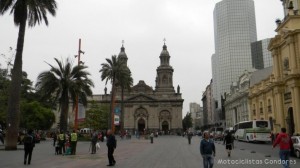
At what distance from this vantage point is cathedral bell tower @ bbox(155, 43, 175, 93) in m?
95.2

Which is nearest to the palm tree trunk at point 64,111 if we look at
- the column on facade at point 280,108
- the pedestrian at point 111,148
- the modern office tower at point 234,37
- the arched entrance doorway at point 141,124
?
the pedestrian at point 111,148

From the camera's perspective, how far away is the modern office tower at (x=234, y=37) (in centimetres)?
11875

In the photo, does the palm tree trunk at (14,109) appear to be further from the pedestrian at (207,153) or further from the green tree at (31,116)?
the green tree at (31,116)

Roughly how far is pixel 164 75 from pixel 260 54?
143 feet

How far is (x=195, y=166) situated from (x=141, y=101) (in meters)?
80.8

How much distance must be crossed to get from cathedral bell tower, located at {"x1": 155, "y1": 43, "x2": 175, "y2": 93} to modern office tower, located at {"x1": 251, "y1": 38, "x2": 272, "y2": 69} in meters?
39.1

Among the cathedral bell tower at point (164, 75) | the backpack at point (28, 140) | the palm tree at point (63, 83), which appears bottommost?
the backpack at point (28, 140)

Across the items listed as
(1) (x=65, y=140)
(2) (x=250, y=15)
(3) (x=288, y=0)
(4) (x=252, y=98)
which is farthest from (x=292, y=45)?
(2) (x=250, y=15)

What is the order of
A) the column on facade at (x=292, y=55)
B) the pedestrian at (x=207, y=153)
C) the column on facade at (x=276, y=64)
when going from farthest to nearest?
the column on facade at (x=276, y=64) → the column on facade at (x=292, y=55) → the pedestrian at (x=207, y=153)

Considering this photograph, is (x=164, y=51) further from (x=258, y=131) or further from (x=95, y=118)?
(x=258, y=131)

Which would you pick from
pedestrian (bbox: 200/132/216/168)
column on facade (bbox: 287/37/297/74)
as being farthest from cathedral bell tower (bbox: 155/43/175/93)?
pedestrian (bbox: 200/132/216/168)

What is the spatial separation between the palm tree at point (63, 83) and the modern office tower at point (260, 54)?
9459cm

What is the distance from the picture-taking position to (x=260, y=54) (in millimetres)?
118875

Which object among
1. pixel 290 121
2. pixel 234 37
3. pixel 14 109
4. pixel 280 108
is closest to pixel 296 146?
pixel 290 121
